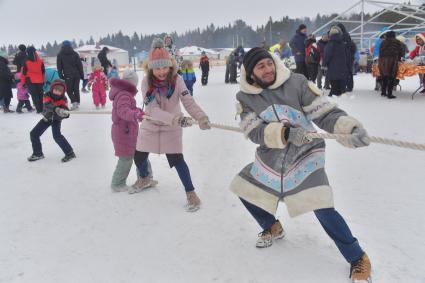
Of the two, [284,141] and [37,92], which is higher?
[37,92]

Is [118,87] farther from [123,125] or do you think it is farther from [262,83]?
[262,83]

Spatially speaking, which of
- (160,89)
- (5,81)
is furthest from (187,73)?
(160,89)

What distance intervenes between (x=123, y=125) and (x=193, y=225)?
1.48 meters

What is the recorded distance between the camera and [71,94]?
10266 millimetres

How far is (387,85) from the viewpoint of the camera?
9758 millimetres

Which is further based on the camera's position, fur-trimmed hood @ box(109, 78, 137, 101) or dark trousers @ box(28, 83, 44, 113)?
dark trousers @ box(28, 83, 44, 113)

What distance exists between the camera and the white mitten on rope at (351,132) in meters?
2.08

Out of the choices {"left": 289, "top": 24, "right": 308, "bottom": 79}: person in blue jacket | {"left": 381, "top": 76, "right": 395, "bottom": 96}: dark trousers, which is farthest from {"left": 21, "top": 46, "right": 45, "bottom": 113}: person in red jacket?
{"left": 381, "top": 76, "right": 395, "bottom": 96}: dark trousers

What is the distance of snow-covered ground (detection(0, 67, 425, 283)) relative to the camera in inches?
104

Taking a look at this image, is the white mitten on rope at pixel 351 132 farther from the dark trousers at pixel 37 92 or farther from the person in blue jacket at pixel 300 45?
the person in blue jacket at pixel 300 45

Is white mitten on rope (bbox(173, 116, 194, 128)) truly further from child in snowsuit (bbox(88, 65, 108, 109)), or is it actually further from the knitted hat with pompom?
child in snowsuit (bbox(88, 65, 108, 109))

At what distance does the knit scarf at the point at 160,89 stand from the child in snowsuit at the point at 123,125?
0.94 ft

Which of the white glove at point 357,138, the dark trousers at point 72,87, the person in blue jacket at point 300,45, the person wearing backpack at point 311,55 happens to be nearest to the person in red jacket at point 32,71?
the dark trousers at point 72,87

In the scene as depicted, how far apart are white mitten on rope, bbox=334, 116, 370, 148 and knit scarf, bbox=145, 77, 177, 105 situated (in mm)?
1859
